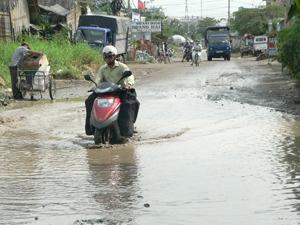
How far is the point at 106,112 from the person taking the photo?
878 cm

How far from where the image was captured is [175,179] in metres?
6.66

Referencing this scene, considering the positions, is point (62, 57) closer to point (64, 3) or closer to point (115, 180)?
point (64, 3)

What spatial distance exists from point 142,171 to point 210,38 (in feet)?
144

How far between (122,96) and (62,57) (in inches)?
621

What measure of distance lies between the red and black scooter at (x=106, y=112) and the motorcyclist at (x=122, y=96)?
0.15 meters

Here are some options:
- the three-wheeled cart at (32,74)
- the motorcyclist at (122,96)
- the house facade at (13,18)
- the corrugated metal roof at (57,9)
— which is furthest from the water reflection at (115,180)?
the corrugated metal roof at (57,9)

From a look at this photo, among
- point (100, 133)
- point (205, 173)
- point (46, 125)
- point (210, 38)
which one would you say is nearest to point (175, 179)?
point (205, 173)

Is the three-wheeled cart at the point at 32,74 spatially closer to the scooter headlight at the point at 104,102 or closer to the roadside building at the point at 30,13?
the scooter headlight at the point at 104,102

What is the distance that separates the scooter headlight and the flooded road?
2.09 ft

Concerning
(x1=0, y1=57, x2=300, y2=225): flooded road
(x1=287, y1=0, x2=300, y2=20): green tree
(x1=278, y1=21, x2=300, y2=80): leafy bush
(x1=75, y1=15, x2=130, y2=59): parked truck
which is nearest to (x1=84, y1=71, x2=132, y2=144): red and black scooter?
(x1=0, y1=57, x2=300, y2=225): flooded road

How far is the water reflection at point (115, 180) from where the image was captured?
5.41 m

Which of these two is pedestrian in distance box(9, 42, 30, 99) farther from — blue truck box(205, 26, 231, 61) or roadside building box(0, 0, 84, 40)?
blue truck box(205, 26, 231, 61)

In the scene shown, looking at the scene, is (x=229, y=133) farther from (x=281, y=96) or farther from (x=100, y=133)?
(x=281, y=96)

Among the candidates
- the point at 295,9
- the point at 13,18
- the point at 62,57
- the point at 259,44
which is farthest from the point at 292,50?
the point at 259,44
